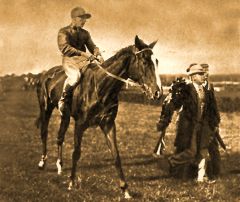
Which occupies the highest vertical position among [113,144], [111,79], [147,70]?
[147,70]

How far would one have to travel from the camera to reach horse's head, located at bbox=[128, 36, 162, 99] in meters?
6.78

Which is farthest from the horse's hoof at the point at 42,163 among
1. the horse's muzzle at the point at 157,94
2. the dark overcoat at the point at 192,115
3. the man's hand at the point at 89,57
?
the horse's muzzle at the point at 157,94

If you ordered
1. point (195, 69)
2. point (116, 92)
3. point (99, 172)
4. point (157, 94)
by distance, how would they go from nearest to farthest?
point (157, 94) < point (116, 92) < point (195, 69) < point (99, 172)

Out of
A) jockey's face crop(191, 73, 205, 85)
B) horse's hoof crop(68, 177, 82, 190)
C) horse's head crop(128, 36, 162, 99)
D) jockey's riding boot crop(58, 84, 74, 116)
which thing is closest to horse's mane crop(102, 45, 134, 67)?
horse's head crop(128, 36, 162, 99)

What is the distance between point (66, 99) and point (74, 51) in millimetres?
905

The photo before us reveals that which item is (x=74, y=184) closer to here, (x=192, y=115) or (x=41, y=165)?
(x=41, y=165)

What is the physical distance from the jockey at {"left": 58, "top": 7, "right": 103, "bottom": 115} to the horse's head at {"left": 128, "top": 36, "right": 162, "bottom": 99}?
1.23m

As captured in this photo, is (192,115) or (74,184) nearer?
(74,184)

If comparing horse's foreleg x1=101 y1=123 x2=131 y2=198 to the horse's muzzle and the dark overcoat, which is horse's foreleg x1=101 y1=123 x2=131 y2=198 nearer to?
the horse's muzzle

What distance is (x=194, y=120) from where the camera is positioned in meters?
8.53

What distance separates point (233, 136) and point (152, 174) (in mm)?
5644

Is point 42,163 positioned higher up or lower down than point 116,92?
lower down

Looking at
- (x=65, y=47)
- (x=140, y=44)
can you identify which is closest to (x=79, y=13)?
(x=65, y=47)

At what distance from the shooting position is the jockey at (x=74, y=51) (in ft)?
26.3
